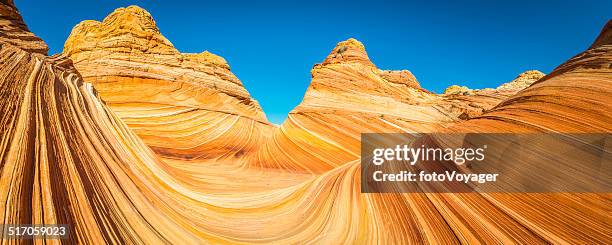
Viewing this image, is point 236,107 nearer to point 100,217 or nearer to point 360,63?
point 360,63

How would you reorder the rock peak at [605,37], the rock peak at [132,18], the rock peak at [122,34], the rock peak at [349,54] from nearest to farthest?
the rock peak at [605,37]
the rock peak at [122,34]
the rock peak at [132,18]
the rock peak at [349,54]

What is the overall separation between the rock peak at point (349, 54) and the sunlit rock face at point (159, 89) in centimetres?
496

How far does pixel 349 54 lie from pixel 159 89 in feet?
28.1

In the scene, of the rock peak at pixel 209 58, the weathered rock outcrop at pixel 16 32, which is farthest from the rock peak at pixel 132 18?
the weathered rock outcrop at pixel 16 32

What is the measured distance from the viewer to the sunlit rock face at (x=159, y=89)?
1093cm

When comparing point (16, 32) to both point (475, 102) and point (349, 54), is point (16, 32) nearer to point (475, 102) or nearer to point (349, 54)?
point (349, 54)

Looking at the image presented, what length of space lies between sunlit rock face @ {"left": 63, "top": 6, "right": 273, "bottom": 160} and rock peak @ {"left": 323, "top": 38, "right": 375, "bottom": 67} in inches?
195

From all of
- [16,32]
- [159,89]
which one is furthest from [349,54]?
[16,32]

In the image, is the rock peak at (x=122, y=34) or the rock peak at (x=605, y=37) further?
the rock peak at (x=122, y=34)

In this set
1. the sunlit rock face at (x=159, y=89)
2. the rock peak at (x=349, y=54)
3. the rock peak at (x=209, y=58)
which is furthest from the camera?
the rock peak at (x=209, y=58)

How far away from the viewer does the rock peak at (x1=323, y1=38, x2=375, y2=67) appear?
14250mm

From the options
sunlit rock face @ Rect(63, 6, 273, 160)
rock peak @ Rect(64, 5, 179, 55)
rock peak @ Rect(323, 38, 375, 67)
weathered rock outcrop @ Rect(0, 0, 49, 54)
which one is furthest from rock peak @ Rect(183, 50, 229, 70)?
weathered rock outcrop @ Rect(0, 0, 49, 54)

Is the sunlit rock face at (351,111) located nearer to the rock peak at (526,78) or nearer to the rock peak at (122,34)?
the rock peak at (526,78)

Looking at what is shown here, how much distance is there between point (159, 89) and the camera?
12.8 meters
